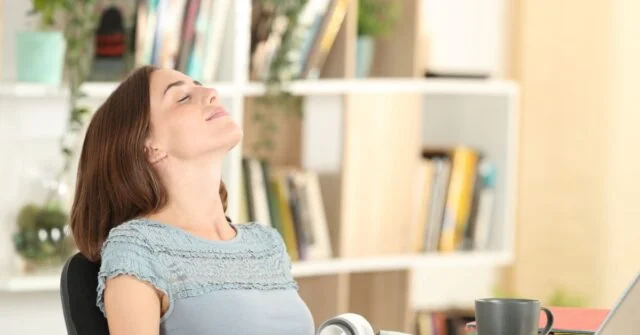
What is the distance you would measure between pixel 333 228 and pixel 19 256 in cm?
110

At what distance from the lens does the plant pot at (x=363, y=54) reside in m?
4.11

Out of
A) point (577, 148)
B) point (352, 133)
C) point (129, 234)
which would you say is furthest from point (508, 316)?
point (577, 148)

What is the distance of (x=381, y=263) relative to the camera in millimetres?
4055

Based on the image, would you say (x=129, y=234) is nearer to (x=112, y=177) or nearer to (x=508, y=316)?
(x=112, y=177)

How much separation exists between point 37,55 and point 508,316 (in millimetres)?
1786

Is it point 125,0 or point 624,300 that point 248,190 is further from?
point 624,300

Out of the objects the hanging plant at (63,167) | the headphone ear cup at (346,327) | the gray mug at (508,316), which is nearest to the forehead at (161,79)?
the headphone ear cup at (346,327)

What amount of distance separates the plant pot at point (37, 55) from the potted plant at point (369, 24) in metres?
1.16

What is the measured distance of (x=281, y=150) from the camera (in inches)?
165

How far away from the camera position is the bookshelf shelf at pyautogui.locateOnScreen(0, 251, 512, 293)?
3.36 m

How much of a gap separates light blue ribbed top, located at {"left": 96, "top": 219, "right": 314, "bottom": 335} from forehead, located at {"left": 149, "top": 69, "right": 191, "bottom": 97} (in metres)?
0.24

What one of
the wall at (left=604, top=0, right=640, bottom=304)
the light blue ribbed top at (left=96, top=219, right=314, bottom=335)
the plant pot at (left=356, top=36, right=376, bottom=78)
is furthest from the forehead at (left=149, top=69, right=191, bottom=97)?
the wall at (left=604, top=0, right=640, bottom=304)

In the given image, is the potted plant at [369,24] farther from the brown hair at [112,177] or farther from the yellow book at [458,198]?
the brown hair at [112,177]

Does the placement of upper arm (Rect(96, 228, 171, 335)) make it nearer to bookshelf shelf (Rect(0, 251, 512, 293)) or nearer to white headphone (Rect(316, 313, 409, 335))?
white headphone (Rect(316, 313, 409, 335))
